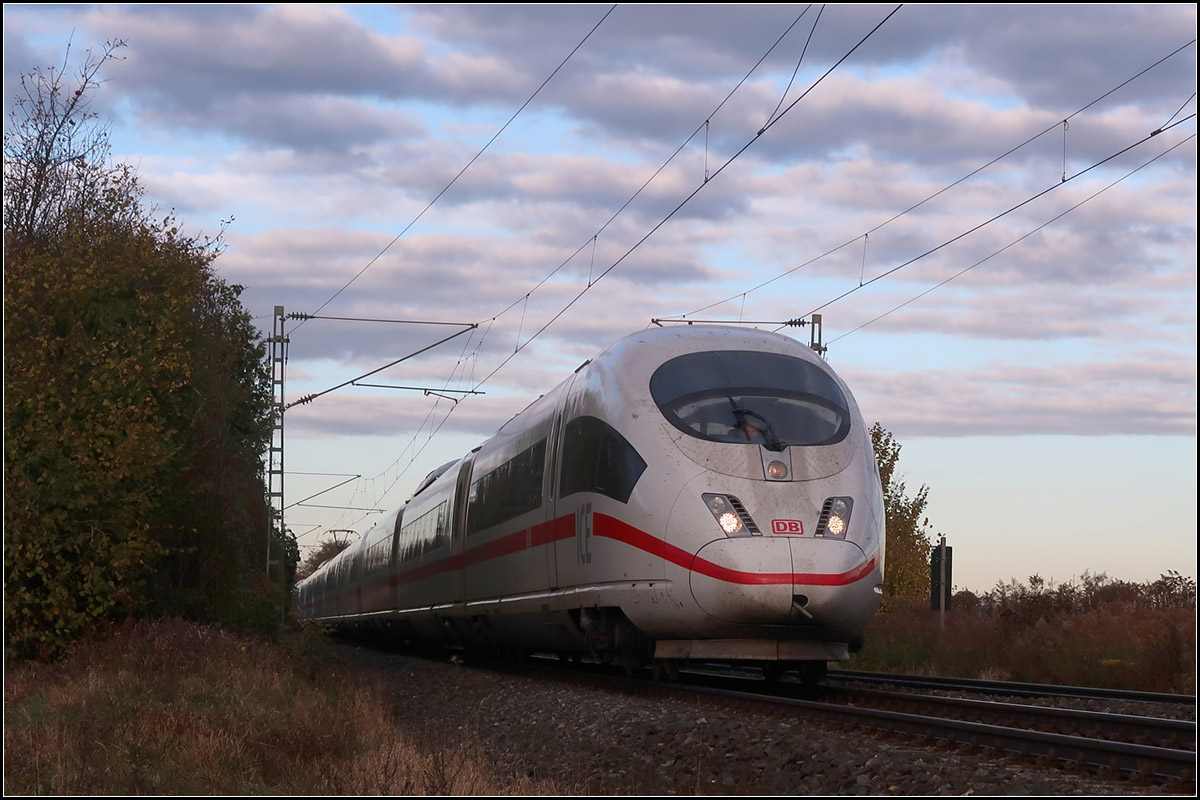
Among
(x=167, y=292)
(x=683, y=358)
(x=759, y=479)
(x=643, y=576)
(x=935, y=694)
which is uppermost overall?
Result: (x=167, y=292)

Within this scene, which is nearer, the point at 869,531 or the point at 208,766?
the point at 208,766

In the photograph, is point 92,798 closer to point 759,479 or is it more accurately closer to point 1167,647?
point 759,479

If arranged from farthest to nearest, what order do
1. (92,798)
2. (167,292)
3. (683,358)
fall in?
(167,292), (683,358), (92,798)

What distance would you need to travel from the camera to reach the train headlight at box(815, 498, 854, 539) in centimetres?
1291

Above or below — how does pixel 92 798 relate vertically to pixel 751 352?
below

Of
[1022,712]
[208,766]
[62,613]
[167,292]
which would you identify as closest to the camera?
[208,766]

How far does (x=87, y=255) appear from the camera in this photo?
2017cm

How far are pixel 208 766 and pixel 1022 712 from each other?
630 centimetres

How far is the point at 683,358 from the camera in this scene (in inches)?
574

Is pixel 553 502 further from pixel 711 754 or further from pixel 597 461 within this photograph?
pixel 711 754

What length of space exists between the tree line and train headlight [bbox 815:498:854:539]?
1052 centimetres

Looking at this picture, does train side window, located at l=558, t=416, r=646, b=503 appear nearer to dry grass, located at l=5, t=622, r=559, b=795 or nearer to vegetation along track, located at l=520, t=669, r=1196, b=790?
vegetation along track, located at l=520, t=669, r=1196, b=790

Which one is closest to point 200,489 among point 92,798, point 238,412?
point 238,412

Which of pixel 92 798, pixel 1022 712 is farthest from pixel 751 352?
pixel 92 798
